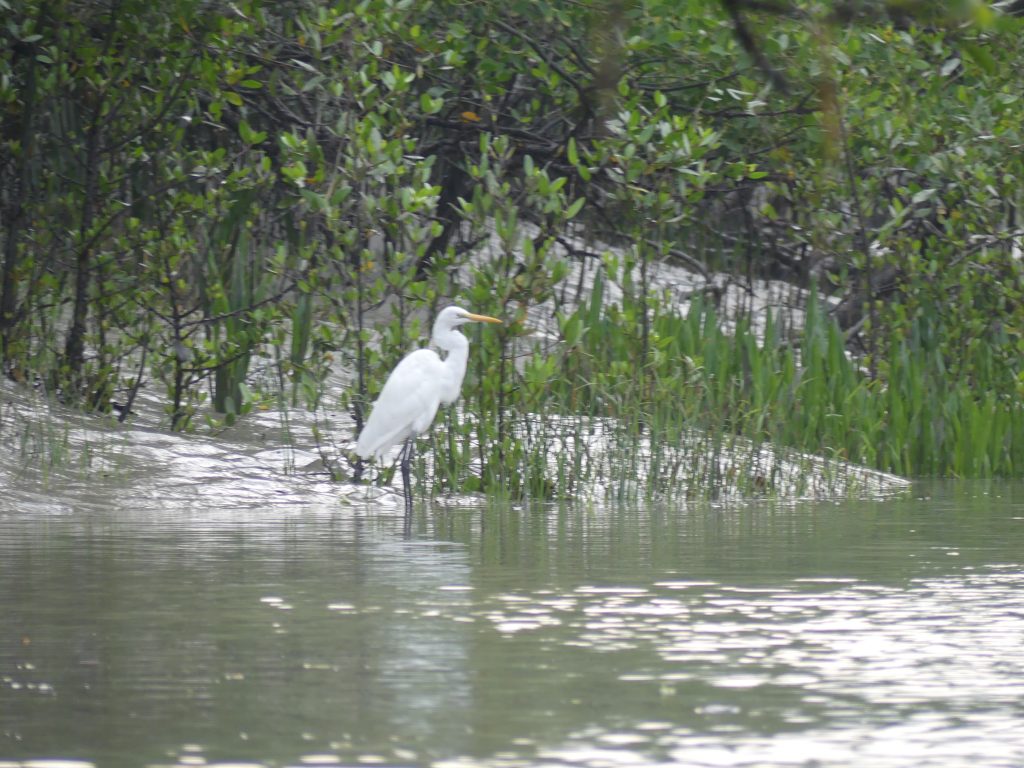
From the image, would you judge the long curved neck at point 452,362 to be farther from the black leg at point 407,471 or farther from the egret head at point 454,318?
the black leg at point 407,471

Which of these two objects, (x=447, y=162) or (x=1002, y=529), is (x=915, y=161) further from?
(x=1002, y=529)

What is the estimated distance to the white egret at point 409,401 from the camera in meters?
8.74

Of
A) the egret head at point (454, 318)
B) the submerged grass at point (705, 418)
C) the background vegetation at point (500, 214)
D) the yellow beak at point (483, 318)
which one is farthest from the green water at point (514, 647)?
the background vegetation at point (500, 214)

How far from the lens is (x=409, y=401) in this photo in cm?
875

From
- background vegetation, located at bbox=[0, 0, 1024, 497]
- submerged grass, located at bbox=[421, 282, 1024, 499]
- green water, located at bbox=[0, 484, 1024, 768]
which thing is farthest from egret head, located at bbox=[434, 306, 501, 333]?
green water, located at bbox=[0, 484, 1024, 768]

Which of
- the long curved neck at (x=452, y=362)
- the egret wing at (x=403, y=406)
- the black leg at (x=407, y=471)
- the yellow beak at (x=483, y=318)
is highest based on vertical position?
the yellow beak at (x=483, y=318)

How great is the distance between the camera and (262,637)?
4195mm

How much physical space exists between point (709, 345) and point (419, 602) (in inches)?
231

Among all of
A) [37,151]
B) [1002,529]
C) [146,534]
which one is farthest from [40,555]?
[37,151]

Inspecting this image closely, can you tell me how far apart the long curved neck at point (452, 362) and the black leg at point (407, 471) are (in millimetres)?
298

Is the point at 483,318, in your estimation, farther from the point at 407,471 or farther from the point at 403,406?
the point at 407,471

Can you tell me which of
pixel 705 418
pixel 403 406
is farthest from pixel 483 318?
pixel 705 418

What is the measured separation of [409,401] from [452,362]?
2.16 ft

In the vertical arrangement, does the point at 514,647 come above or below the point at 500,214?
below
